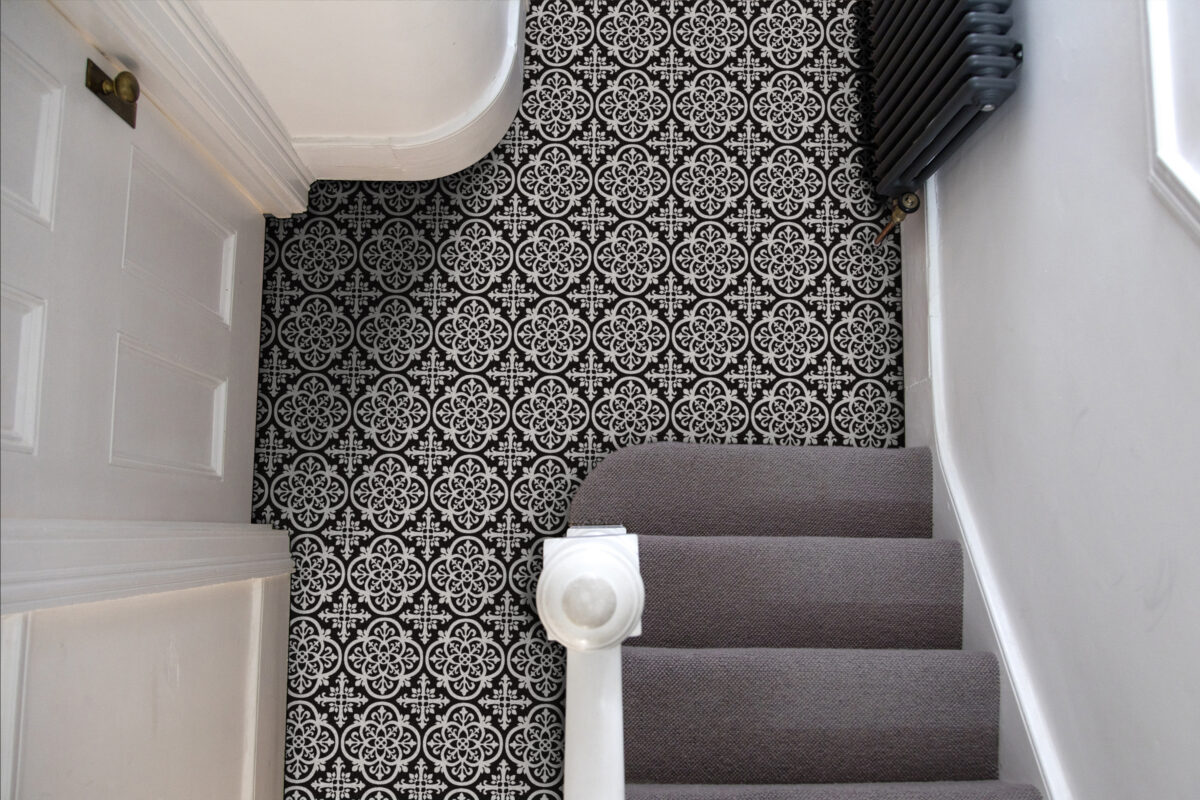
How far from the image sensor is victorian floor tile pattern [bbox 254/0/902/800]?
8.76 feet

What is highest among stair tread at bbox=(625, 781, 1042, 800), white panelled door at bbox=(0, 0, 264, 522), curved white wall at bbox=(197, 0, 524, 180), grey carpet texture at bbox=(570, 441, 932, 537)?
curved white wall at bbox=(197, 0, 524, 180)

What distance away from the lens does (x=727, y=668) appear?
7.39 ft

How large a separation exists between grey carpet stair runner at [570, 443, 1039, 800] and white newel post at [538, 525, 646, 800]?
2.35 feet

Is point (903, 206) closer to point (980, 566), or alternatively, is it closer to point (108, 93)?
point (980, 566)

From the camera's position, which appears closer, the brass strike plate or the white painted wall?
the white painted wall

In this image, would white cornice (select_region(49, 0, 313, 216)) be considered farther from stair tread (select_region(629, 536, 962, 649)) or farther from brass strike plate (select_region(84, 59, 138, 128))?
stair tread (select_region(629, 536, 962, 649))

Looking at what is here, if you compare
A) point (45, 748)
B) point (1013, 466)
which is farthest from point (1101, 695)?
point (45, 748)

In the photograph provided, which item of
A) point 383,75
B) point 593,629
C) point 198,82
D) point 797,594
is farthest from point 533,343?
point 593,629

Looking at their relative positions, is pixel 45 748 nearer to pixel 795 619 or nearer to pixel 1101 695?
pixel 795 619

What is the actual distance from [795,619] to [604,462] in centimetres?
67

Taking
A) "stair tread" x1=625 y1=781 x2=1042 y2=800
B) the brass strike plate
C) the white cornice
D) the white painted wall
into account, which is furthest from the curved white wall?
"stair tread" x1=625 y1=781 x2=1042 y2=800

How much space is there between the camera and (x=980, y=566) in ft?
7.83

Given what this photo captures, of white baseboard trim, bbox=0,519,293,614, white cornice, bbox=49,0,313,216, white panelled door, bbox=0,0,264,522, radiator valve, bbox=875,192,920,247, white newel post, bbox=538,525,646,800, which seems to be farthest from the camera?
radiator valve, bbox=875,192,920,247

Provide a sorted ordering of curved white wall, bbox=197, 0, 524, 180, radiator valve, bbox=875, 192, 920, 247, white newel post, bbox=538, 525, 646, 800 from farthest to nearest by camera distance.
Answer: radiator valve, bbox=875, 192, 920, 247
curved white wall, bbox=197, 0, 524, 180
white newel post, bbox=538, 525, 646, 800
